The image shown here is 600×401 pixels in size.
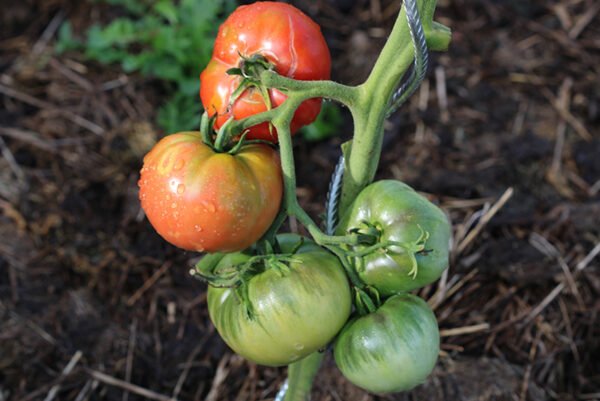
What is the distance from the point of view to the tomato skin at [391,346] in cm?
121

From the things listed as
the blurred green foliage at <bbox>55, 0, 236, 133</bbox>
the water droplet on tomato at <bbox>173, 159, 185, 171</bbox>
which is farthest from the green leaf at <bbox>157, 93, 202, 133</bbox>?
the water droplet on tomato at <bbox>173, 159, 185, 171</bbox>

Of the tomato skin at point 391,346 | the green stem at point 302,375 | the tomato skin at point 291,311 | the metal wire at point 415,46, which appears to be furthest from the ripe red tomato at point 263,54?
the green stem at point 302,375

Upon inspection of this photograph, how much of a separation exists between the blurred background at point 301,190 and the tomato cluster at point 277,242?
715mm

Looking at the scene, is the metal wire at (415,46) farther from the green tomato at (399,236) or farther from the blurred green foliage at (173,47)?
the blurred green foliage at (173,47)

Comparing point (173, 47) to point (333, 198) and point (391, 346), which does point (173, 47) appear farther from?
point (391, 346)

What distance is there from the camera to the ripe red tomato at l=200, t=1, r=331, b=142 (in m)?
1.14

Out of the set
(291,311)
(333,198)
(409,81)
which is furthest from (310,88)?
(291,311)

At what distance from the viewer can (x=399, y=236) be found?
1188 mm

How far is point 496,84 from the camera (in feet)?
9.71

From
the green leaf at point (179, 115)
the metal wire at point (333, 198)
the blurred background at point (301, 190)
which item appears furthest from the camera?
the green leaf at point (179, 115)

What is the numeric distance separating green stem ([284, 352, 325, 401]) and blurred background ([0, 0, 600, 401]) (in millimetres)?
386

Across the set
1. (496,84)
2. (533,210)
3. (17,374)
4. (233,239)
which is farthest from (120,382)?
(496,84)

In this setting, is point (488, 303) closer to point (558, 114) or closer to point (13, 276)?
point (558, 114)

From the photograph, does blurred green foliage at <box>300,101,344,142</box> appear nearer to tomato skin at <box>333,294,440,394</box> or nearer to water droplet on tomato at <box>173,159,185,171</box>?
tomato skin at <box>333,294,440,394</box>
